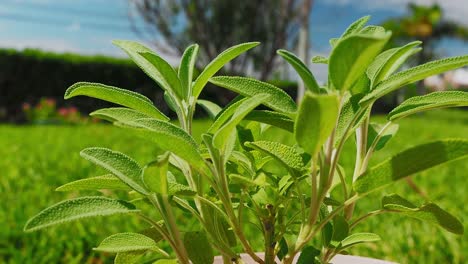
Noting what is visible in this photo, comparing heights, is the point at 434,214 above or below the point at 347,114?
below

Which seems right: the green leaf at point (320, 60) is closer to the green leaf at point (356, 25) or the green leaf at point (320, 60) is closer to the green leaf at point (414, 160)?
the green leaf at point (356, 25)

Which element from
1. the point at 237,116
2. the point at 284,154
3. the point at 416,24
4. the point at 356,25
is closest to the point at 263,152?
the point at 284,154

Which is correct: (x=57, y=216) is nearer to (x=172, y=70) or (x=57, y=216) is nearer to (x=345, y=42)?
(x=172, y=70)

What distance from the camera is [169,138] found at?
0.69 m

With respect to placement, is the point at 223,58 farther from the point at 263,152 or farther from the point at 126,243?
the point at 126,243

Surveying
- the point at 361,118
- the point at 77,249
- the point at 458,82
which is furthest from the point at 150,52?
the point at 458,82

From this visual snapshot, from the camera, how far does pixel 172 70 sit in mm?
862

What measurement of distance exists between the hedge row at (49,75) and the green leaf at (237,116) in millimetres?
13709

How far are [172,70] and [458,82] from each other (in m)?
37.3

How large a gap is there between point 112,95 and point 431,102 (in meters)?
0.48

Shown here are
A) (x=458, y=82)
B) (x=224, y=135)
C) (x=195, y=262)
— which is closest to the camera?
(x=224, y=135)

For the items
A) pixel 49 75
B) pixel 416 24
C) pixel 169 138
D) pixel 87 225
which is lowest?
pixel 169 138

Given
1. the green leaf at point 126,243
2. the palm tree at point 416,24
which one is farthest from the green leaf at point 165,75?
the palm tree at point 416,24

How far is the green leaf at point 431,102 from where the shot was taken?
0.80 metres
